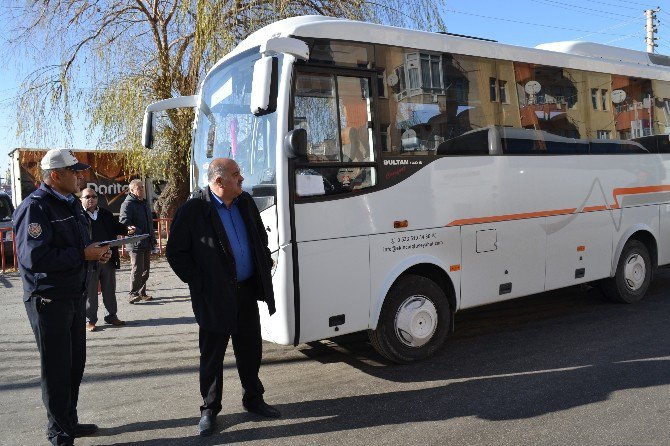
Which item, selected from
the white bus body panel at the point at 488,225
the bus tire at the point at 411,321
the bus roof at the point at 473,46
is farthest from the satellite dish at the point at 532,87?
the bus tire at the point at 411,321

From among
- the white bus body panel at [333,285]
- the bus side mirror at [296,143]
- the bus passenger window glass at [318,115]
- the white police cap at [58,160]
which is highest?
the bus passenger window glass at [318,115]

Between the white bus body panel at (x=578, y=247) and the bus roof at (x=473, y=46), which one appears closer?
the bus roof at (x=473, y=46)

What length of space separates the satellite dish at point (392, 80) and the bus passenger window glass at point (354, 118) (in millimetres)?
254

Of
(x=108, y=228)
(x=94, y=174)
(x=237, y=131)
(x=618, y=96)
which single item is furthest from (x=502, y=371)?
(x=94, y=174)

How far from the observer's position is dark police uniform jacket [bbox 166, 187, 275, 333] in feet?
13.5

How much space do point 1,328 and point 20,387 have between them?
9.85 ft

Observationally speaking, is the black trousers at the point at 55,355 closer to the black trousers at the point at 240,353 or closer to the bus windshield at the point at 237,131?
the black trousers at the point at 240,353

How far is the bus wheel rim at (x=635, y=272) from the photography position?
7930mm

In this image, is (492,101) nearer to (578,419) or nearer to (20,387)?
(578,419)

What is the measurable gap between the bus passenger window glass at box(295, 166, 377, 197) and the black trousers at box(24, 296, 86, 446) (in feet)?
6.63

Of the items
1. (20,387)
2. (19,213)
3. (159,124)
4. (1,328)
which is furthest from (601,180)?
(159,124)

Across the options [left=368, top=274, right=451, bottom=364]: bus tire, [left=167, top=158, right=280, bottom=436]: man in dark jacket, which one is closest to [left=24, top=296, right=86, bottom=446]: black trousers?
[left=167, top=158, right=280, bottom=436]: man in dark jacket

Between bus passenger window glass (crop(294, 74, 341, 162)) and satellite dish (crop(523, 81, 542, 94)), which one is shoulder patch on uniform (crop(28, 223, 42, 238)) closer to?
bus passenger window glass (crop(294, 74, 341, 162))

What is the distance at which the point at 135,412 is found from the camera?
479 cm
